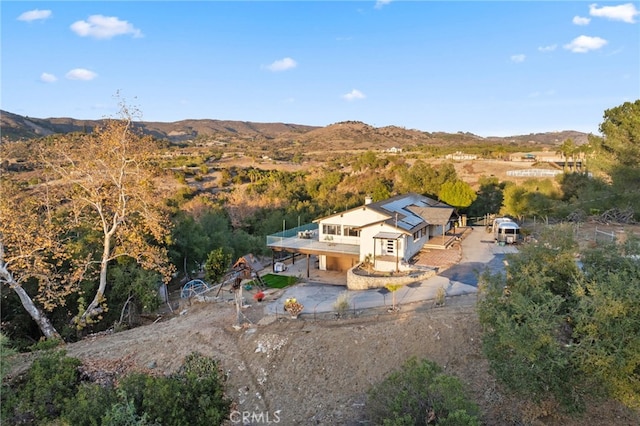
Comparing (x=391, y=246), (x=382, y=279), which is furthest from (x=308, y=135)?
(x=382, y=279)

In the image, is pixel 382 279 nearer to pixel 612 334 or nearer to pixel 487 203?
pixel 612 334

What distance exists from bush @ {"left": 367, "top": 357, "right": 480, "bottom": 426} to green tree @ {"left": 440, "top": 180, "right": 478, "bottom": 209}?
28.8 meters

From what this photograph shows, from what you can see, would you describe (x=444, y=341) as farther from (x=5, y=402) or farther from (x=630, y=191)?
(x=630, y=191)

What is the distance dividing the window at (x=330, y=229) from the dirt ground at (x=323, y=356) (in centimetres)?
906

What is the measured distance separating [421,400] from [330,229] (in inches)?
646

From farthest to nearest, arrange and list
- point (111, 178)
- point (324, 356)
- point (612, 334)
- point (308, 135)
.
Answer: point (308, 135), point (111, 178), point (324, 356), point (612, 334)

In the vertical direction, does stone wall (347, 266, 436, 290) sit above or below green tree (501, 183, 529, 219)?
below

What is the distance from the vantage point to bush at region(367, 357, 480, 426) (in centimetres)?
579

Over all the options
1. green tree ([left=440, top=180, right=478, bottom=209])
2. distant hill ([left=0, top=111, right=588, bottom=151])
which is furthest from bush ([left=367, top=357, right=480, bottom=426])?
distant hill ([left=0, top=111, right=588, bottom=151])

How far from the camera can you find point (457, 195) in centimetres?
3391

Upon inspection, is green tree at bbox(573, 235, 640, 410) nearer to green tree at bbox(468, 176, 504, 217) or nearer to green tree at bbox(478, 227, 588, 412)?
green tree at bbox(478, 227, 588, 412)

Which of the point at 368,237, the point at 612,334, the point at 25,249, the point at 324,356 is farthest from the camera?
the point at 368,237

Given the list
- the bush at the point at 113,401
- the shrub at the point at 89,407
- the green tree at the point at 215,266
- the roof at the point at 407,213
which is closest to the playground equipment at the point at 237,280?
the green tree at the point at 215,266

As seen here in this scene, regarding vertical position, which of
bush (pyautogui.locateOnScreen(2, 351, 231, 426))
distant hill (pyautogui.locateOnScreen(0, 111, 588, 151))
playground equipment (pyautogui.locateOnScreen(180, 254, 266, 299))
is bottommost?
playground equipment (pyautogui.locateOnScreen(180, 254, 266, 299))
